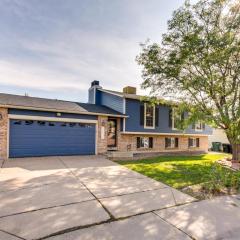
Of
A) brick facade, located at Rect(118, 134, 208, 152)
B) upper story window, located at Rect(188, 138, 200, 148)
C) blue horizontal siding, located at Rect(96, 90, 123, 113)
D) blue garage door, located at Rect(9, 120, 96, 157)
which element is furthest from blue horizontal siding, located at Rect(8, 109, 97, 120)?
upper story window, located at Rect(188, 138, 200, 148)

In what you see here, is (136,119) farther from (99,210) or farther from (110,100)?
(99,210)

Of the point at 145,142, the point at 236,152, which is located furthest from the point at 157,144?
the point at 236,152

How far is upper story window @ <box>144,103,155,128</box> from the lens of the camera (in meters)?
14.8

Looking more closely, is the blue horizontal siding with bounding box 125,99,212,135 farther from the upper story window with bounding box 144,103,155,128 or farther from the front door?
the front door

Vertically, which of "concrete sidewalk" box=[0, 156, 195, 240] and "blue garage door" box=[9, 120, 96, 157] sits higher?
"blue garage door" box=[9, 120, 96, 157]

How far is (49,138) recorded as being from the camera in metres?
11.5

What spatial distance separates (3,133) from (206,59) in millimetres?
11093

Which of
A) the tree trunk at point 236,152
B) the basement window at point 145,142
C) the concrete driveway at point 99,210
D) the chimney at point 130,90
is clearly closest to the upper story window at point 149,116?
the basement window at point 145,142

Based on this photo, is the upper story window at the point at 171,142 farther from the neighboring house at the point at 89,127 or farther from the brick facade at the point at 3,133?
the brick facade at the point at 3,133

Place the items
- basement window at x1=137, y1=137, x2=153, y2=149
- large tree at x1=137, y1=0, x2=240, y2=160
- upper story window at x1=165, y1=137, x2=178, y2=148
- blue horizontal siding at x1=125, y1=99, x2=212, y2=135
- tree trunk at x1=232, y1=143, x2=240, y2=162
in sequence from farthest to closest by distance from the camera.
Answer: upper story window at x1=165, y1=137, x2=178, y2=148 < basement window at x1=137, y1=137, x2=153, y2=149 < blue horizontal siding at x1=125, y1=99, x2=212, y2=135 < tree trunk at x1=232, y1=143, x2=240, y2=162 < large tree at x1=137, y1=0, x2=240, y2=160

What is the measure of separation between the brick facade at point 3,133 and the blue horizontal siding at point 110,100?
23.8 ft

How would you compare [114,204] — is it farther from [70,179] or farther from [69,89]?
[69,89]

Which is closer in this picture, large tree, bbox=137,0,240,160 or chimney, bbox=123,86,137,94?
large tree, bbox=137,0,240,160

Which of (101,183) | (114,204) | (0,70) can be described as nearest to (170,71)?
(101,183)
